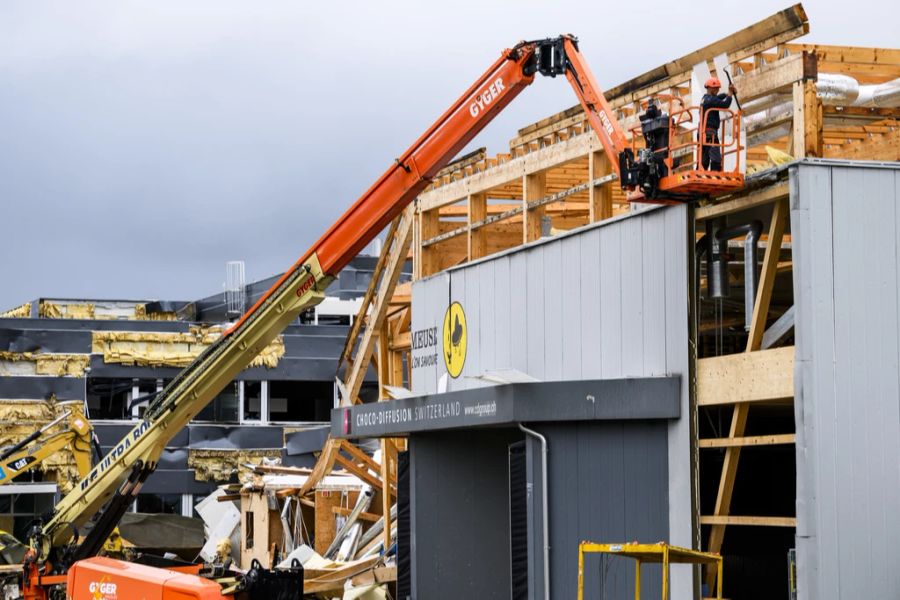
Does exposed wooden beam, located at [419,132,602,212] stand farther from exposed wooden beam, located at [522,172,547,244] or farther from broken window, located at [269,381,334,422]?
broken window, located at [269,381,334,422]

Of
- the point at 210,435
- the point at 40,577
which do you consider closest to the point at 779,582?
Answer: the point at 40,577

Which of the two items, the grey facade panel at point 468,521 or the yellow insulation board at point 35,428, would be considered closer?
the grey facade panel at point 468,521

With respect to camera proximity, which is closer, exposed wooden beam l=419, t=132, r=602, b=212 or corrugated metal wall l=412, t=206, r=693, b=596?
corrugated metal wall l=412, t=206, r=693, b=596

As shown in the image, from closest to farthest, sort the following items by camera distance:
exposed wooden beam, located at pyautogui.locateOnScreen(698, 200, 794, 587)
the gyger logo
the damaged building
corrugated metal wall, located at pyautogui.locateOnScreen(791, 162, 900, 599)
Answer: corrugated metal wall, located at pyautogui.locateOnScreen(791, 162, 900, 599) → exposed wooden beam, located at pyautogui.locateOnScreen(698, 200, 794, 587) → the gyger logo → the damaged building

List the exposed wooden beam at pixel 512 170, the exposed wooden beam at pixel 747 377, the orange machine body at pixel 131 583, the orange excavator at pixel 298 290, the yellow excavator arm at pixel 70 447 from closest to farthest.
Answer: the exposed wooden beam at pixel 747 377 → the orange excavator at pixel 298 290 → the orange machine body at pixel 131 583 → the exposed wooden beam at pixel 512 170 → the yellow excavator arm at pixel 70 447

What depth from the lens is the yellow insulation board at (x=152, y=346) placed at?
4950 cm

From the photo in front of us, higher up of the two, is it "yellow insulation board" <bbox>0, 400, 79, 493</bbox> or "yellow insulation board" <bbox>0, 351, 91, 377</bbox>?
"yellow insulation board" <bbox>0, 351, 91, 377</bbox>

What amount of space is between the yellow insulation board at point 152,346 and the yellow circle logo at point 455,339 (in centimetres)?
2538

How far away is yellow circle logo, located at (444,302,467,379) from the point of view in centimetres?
2416

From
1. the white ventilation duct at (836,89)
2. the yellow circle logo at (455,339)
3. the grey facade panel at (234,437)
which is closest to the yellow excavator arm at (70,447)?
the yellow circle logo at (455,339)

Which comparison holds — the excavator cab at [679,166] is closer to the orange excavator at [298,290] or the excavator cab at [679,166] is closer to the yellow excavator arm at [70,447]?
the orange excavator at [298,290]

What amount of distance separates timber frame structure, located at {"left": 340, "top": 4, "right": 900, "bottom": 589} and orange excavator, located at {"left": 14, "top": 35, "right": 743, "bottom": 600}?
0.76m

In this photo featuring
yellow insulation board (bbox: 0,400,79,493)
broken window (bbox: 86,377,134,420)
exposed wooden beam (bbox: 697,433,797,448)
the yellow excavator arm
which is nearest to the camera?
exposed wooden beam (bbox: 697,433,797,448)

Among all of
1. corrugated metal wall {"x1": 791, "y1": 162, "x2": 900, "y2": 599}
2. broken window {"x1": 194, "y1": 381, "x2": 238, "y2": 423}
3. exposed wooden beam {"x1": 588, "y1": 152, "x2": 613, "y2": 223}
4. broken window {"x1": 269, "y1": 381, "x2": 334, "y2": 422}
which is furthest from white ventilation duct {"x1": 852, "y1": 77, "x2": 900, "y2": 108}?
broken window {"x1": 194, "y1": 381, "x2": 238, "y2": 423}
